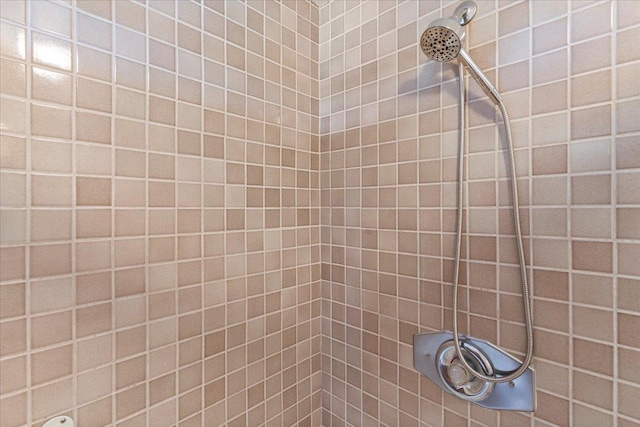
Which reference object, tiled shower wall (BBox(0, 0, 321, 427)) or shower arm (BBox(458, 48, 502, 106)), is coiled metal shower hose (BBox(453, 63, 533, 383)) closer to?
shower arm (BBox(458, 48, 502, 106))

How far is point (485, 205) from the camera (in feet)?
2.80

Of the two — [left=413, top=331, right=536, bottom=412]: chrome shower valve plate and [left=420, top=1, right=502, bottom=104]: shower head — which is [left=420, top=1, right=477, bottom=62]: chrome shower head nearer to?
[left=420, top=1, right=502, bottom=104]: shower head

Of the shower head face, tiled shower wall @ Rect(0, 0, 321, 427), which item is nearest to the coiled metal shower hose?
the shower head face

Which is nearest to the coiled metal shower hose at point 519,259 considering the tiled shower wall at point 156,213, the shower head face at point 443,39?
the shower head face at point 443,39

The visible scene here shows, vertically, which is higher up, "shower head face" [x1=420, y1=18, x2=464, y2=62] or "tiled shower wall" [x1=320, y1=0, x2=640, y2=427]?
"shower head face" [x1=420, y1=18, x2=464, y2=62]

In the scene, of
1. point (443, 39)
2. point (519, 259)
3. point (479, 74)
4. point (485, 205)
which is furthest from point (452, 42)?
point (519, 259)

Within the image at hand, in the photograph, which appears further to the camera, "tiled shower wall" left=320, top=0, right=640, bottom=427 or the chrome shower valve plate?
the chrome shower valve plate

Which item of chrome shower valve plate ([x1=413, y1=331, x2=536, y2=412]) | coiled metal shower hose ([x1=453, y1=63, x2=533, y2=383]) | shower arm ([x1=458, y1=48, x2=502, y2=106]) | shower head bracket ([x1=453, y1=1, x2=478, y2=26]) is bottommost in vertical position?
chrome shower valve plate ([x1=413, y1=331, x2=536, y2=412])

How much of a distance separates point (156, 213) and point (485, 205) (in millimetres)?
902

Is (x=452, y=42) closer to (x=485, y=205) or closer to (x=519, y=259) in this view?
(x=485, y=205)

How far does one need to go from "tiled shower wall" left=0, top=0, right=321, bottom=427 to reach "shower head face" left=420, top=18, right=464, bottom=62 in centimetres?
57

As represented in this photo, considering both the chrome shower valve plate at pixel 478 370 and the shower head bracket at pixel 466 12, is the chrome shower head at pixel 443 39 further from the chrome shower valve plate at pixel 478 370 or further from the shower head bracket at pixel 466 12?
the chrome shower valve plate at pixel 478 370

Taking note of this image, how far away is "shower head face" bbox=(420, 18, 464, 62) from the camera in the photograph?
705 mm

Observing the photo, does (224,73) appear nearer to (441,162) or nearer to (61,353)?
(441,162)
